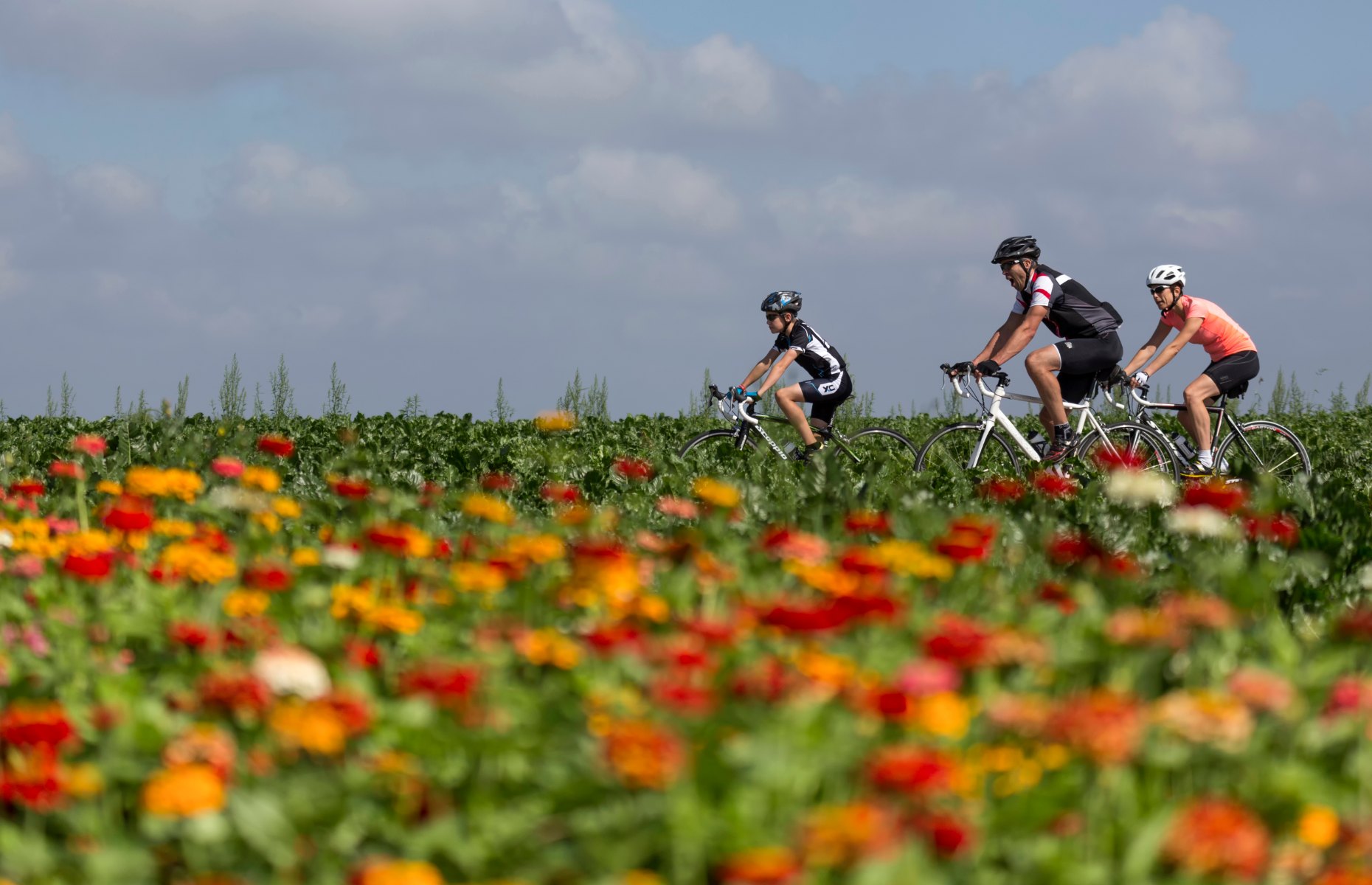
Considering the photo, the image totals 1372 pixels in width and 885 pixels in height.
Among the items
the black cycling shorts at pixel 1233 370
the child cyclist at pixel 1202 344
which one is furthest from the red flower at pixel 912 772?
the black cycling shorts at pixel 1233 370

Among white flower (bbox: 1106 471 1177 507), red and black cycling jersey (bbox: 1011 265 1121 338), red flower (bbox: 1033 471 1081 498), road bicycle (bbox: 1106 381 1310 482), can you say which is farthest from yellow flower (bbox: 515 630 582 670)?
road bicycle (bbox: 1106 381 1310 482)

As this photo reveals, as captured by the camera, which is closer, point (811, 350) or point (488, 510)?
point (488, 510)

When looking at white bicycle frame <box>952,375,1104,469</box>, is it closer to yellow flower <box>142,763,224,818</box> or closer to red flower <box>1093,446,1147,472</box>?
red flower <box>1093,446,1147,472</box>

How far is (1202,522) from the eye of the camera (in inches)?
181

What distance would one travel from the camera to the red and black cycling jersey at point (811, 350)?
11.3 metres

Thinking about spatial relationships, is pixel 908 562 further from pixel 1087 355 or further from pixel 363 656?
pixel 1087 355

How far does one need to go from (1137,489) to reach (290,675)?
3967 millimetres

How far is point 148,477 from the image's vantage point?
4438 mm

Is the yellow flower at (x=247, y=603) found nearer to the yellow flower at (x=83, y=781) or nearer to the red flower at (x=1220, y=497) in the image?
the yellow flower at (x=83, y=781)

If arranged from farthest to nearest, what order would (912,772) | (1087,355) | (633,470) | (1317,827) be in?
1. (1087,355)
2. (633,470)
3. (1317,827)
4. (912,772)

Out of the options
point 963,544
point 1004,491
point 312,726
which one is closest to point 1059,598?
point 963,544

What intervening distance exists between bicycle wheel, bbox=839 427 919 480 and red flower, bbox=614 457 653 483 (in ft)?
Result: 5.21

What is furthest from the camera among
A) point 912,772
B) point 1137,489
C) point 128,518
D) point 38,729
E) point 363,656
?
point 1137,489

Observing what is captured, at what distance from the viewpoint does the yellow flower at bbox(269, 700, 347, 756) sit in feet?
7.83
